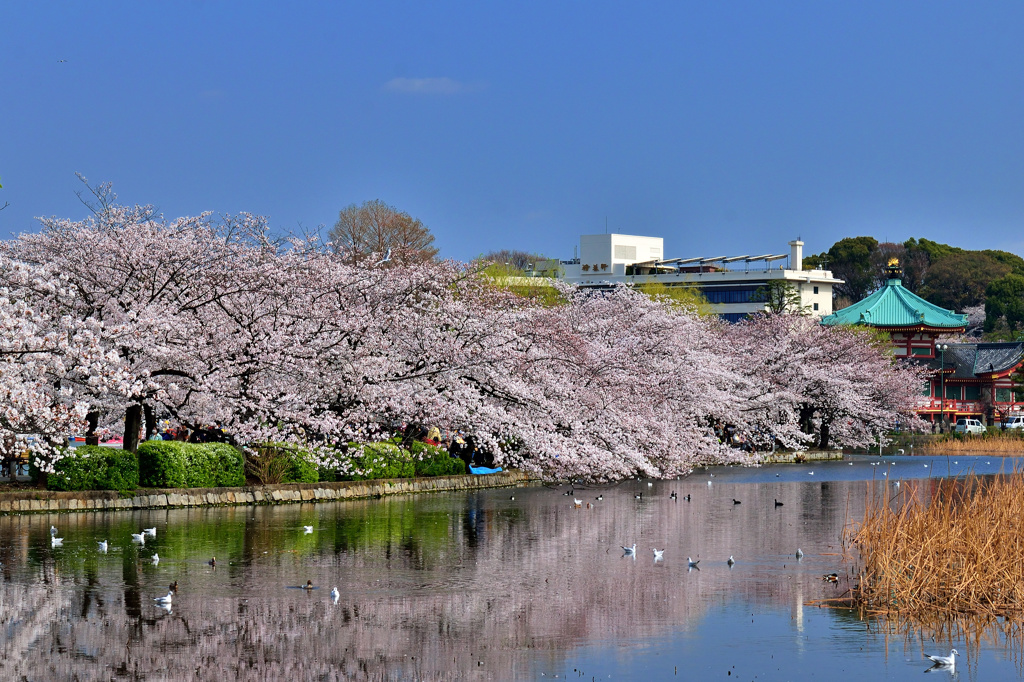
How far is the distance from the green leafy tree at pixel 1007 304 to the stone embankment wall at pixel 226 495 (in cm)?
8357

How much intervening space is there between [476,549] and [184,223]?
534 inches

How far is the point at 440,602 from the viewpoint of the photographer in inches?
537

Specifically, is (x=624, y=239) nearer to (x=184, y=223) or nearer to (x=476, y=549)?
(x=184, y=223)

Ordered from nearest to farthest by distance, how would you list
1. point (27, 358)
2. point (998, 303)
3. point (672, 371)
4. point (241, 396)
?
point (27, 358) < point (241, 396) < point (672, 371) < point (998, 303)

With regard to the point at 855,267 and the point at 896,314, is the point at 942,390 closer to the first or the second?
the point at 896,314

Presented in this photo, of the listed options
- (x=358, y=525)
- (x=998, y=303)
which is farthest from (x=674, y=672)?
(x=998, y=303)

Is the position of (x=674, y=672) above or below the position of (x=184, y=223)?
below

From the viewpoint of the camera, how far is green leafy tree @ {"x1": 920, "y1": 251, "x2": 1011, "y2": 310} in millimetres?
110375

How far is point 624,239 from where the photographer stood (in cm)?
11812

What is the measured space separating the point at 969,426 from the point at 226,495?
57.5 m

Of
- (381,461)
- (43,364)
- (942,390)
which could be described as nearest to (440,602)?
(43,364)

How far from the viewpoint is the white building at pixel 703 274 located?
107 m

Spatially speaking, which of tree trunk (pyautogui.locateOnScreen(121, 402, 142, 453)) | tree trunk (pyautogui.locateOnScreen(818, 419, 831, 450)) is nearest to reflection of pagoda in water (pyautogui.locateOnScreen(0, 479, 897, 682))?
tree trunk (pyautogui.locateOnScreen(121, 402, 142, 453))

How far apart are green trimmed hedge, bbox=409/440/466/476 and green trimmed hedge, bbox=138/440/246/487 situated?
19.2ft
